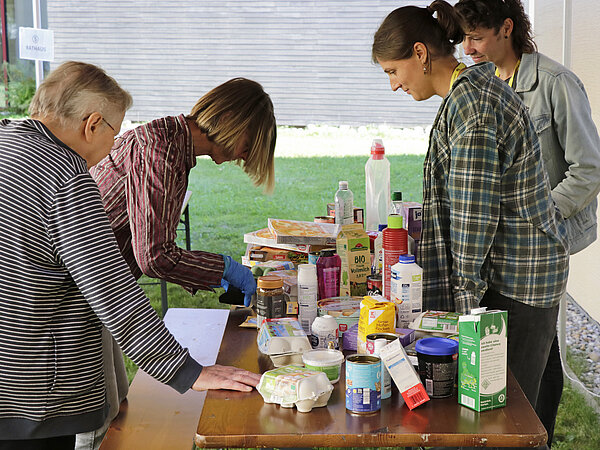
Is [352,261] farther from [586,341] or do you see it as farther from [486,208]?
[586,341]

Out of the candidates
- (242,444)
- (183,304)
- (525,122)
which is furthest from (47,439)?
(183,304)

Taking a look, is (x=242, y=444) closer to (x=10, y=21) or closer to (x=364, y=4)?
(x=10, y=21)

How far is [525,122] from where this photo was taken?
1.79 m

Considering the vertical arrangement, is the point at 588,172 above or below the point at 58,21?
below

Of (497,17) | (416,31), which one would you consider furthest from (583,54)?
(416,31)

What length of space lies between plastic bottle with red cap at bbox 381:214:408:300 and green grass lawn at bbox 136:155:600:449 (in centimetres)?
549

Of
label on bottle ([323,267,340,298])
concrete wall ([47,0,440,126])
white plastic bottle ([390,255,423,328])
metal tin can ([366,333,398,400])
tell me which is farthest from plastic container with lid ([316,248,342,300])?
concrete wall ([47,0,440,126])

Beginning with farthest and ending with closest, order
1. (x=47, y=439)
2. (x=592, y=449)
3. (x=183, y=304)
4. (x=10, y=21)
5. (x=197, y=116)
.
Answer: (x=10, y=21) < (x=183, y=304) < (x=592, y=449) < (x=197, y=116) < (x=47, y=439)

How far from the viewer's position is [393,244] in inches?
74.4

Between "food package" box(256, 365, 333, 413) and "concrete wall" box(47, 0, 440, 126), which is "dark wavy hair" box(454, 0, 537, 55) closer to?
"food package" box(256, 365, 333, 413)

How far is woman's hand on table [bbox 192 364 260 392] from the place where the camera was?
1.46m

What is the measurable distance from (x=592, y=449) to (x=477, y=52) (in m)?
1.93

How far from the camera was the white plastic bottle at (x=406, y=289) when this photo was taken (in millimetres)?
1688

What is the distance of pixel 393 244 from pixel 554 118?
3.31 ft
